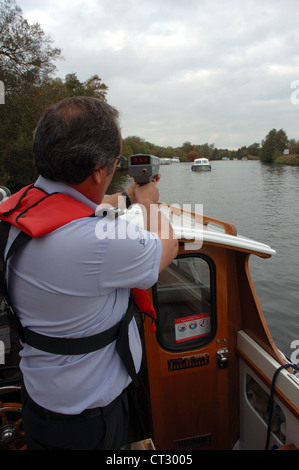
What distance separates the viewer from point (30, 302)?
47.6 inches

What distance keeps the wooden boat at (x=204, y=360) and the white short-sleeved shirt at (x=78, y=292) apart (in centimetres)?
105

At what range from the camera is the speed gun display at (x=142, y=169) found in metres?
1.59

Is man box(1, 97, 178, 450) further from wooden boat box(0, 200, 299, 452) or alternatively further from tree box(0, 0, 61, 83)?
tree box(0, 0, 61, 83)

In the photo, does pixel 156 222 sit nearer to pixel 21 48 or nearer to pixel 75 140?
pixel 75 140

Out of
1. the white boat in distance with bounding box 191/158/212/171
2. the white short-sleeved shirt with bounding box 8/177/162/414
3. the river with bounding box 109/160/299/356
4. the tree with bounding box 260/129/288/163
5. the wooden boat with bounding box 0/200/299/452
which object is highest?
the tree with bounding box 260/129/288/163

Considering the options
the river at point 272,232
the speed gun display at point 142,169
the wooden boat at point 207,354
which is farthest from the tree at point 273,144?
the speed gun display at point 142,169

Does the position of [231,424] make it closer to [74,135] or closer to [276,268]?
[74,135]

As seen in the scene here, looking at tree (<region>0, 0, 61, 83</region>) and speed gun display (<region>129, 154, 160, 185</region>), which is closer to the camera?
speed gun display (<region>129, 154, 160, 185</region>)

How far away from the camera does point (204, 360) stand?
252 centimetres

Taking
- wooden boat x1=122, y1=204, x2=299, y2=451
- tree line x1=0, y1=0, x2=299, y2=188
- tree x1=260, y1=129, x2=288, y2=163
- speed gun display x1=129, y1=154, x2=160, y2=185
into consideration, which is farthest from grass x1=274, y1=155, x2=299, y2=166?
speed gun display x1=129, y1=154, x2=160, y2=185

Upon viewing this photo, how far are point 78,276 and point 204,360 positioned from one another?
172 cm

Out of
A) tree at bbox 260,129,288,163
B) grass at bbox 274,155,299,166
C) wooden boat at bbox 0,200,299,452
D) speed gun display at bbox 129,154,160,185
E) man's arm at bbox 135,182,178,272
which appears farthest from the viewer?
tree at bbox 260,129,288,163

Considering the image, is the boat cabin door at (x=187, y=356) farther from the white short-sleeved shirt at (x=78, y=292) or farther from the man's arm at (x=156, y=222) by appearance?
the white short-sleeved shirt at (x=78, y=292)

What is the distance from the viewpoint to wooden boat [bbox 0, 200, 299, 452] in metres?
2.40
